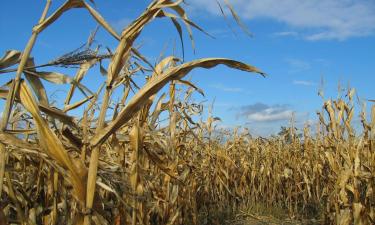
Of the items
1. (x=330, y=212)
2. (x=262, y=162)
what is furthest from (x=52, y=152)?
(x=262, y=162)

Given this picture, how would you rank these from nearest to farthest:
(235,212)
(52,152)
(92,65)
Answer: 1. (52,152)
2. (92,65)
3. (235,212)

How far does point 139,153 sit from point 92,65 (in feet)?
2.28

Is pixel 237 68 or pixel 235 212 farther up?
pixel 237 68

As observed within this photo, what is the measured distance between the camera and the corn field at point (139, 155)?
5.79 ft

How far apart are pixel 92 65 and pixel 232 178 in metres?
6.38

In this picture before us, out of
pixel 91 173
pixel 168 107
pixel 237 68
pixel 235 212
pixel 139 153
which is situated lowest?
pixel 235 212

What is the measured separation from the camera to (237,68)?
6.00 feet

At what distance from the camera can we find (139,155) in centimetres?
282

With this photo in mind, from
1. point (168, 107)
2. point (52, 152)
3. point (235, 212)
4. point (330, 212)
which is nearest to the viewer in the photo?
point (52, 152)

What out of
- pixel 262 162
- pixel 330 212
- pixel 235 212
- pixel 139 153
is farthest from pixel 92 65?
pixel 262 162

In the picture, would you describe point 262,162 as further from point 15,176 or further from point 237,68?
point 237,68

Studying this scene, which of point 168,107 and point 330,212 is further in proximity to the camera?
point 330,212

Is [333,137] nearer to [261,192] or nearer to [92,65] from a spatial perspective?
[261,192]

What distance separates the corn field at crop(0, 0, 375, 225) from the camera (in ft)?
5.79
